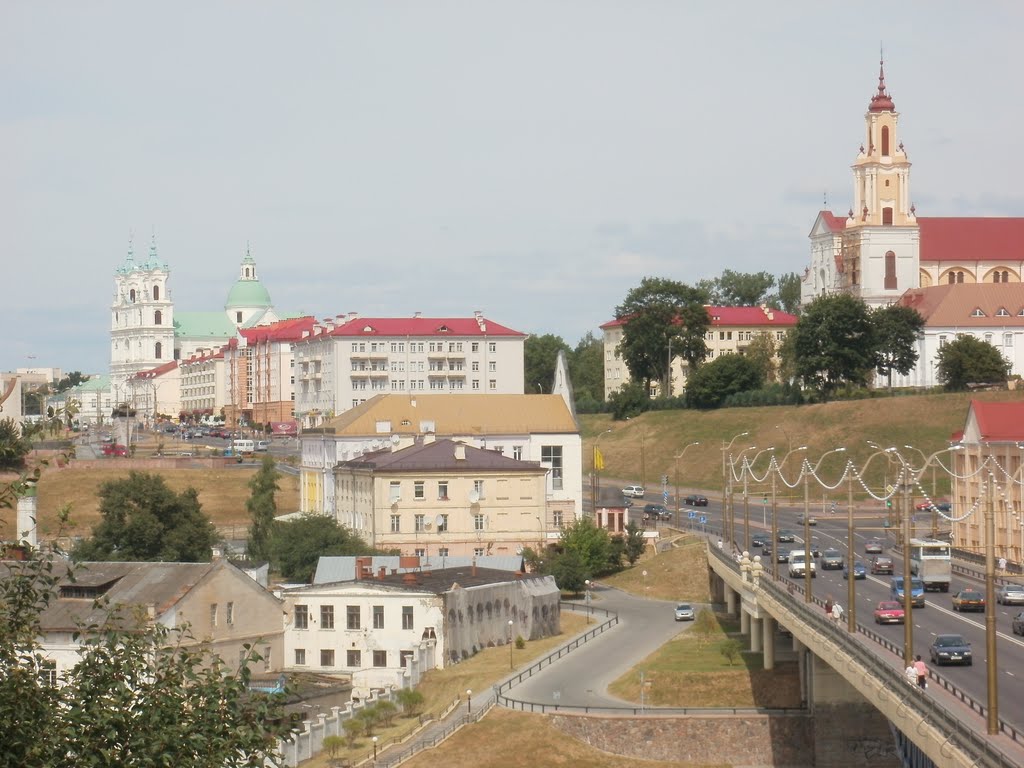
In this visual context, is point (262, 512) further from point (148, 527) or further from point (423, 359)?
point (423, 359)

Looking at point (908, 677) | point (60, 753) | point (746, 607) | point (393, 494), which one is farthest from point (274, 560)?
point (60, 753)

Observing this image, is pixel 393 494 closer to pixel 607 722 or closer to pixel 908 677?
pixel 607 722

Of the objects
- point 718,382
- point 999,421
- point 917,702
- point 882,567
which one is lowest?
point 917,702

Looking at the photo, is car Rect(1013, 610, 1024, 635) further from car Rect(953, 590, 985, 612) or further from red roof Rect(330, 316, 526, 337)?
red roof Rect(330, 316, 526, 337)

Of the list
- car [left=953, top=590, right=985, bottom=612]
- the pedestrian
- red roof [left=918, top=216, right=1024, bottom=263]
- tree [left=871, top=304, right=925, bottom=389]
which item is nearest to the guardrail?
the pedestrian

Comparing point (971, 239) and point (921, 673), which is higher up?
point (971, 239)

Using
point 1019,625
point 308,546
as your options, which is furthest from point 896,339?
point 1019,625

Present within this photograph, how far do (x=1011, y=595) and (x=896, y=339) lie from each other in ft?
331

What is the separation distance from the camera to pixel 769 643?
233ft

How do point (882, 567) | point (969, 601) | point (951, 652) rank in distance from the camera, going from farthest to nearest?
1. point (882, 567)
2. point (969, 601)
3. point (951, 652)

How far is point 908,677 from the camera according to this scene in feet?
146

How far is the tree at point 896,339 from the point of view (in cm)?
16688

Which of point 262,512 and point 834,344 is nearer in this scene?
point 262,512

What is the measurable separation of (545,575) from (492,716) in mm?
27589
